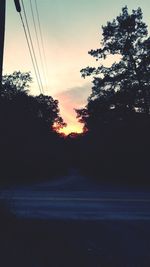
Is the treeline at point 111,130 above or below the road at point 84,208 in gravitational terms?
above

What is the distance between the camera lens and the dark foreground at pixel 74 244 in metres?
7.38

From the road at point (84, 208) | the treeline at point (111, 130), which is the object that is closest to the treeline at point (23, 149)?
the treeline at point (111, 130)

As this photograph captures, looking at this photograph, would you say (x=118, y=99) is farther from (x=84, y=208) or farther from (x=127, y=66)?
(x=84, y=208)

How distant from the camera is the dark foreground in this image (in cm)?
738

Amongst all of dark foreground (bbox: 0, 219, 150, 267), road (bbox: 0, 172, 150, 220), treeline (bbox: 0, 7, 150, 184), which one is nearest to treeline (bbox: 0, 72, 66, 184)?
treeline (bbox: 0, 7, 150, 184)

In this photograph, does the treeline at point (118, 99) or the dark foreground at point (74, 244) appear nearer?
the dark foreground at point (74, 244)

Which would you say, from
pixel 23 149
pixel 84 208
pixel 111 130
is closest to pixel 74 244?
pixel 84 208

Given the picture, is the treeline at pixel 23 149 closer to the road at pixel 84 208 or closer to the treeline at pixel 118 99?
the treeline at pixel 118 99

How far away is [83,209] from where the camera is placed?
15.2m

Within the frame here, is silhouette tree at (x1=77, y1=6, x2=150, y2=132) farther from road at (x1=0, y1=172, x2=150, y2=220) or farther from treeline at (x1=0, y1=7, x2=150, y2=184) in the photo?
road at (x1=0, y1=172, x2=150, y2=220)

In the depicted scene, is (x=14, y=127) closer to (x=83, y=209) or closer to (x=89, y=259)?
(x=83, y=209)

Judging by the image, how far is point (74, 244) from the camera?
8961mm

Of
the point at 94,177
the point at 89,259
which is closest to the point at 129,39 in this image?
the point at 94,177

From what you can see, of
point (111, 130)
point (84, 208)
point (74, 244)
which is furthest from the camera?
point (111, 130)
